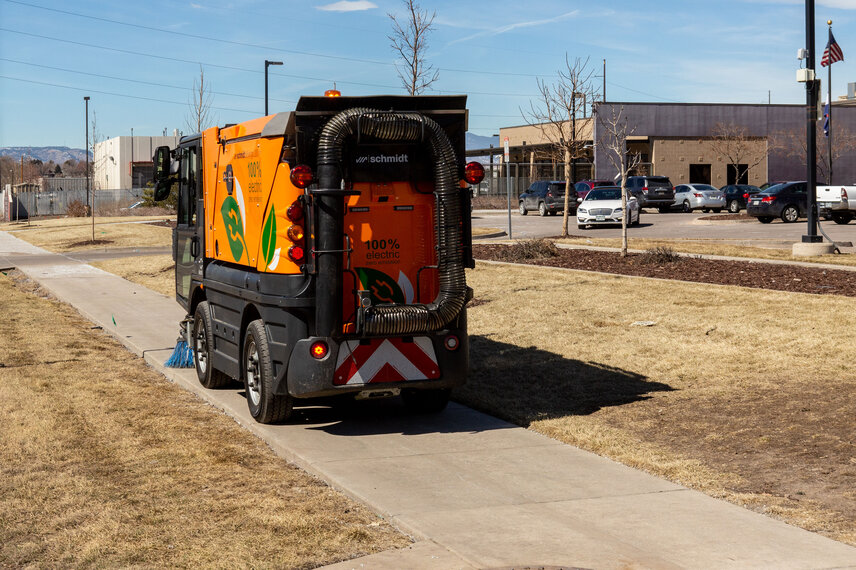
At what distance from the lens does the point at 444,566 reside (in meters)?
5.39

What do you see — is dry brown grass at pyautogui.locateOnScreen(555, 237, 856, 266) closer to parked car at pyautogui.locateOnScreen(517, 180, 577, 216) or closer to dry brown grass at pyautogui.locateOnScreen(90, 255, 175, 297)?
dry brown grass at pyautogui.locateOnScreen(90, 255, 175, 297)

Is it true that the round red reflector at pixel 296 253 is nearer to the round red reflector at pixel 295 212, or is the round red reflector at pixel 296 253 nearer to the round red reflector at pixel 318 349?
the round red reflector at pixel 295 212

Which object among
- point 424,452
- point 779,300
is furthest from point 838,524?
point 779,300

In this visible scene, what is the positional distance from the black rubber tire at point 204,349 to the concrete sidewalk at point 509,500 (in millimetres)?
485

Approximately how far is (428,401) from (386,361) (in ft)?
3.88

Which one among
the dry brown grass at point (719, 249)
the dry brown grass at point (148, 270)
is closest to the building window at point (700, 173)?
the dry brown grass at point (719, 249)

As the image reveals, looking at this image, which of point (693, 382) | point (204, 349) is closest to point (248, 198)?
point (204, 349)

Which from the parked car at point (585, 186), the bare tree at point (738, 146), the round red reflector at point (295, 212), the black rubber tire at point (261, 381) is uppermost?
the bare tree at point (738, 146)

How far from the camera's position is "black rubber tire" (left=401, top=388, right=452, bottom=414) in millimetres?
9516

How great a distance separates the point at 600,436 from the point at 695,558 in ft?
9.82

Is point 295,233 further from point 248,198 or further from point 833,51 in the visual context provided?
point 833,51

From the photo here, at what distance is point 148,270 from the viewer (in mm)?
25797

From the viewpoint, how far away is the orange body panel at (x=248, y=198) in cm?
841

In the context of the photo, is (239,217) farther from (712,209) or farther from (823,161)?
(823,161)
